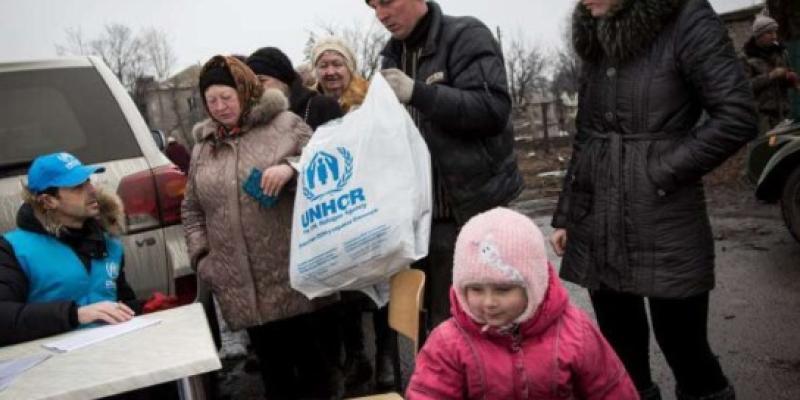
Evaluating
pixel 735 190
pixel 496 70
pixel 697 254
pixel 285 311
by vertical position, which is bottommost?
pixel 735 190

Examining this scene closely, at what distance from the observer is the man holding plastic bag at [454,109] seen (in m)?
2.38

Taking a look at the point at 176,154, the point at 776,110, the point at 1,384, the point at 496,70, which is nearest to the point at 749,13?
the point at 776,110

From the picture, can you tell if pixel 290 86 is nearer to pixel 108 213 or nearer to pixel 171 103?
pixel 108 213

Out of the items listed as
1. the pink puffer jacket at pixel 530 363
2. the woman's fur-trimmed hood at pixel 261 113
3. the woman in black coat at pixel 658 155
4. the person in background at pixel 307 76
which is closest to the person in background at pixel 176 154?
the person in background at pixel 307 76

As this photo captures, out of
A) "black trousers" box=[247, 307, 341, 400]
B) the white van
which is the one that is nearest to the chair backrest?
"black trousers" box=[247, 307, 341, 400]

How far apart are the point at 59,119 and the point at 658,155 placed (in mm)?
2567

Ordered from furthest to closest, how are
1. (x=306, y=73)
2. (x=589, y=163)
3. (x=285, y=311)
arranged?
(x=306, y=73)
(x=285, y=311)
(x=589, y=163)

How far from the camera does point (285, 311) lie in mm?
2744

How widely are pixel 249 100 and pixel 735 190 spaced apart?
770 cm

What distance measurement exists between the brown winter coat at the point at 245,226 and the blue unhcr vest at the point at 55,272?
41 cm

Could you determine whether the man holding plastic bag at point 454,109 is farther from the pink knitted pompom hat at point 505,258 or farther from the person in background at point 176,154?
the person in background at point 176,154

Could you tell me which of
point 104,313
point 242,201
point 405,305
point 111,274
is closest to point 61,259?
point 111,274

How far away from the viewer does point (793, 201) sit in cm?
497

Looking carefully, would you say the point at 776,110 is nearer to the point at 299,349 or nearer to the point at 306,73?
the point at 306,73
